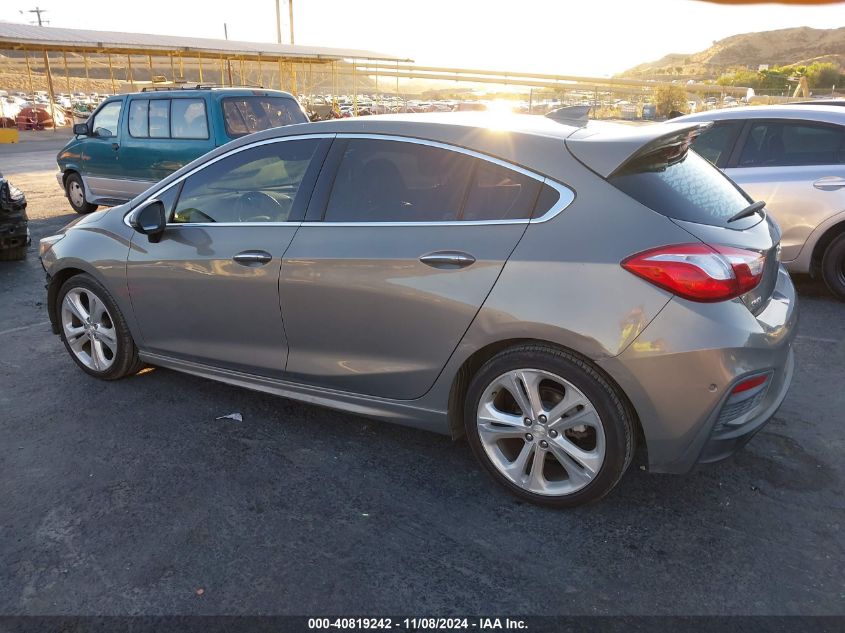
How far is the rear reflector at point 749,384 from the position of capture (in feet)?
8.49

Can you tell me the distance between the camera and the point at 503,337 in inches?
111

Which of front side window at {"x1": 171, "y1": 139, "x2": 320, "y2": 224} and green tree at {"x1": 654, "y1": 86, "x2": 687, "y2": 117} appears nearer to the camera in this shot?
front side window at {"x1": 171, "y1": 139, "x2": 320, "y2": 224}

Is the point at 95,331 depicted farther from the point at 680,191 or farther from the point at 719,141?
the point at 719,141

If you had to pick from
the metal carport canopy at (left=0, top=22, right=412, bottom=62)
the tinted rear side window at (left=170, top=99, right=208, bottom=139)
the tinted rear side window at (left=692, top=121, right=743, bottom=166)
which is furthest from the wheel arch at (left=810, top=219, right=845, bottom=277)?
the metal carport canopy at (left=0, top=22, right=412, bottom=62)

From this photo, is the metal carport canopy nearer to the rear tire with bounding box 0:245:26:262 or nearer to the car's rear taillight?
the rear tire with bounding box 0:245:26:262

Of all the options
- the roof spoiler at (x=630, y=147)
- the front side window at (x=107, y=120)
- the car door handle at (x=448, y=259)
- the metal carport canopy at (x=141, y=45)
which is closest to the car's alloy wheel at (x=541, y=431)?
the car door handle at (x=448, y=259)

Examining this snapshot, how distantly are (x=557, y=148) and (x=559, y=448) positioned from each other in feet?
4.17

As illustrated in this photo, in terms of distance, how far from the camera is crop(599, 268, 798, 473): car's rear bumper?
254 centimetres

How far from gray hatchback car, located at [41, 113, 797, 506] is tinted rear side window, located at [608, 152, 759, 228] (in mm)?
12

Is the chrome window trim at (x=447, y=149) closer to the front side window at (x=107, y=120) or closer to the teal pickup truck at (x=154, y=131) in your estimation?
the teal pickup truck at (x=154, y=131)

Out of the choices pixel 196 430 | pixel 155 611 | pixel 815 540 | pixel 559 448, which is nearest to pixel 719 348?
pixel 559 448

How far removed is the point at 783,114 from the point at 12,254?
7.92m

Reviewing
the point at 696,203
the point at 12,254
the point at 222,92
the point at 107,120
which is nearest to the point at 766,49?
the point at 107,120

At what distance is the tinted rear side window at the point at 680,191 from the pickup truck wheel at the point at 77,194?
32.7 feet
